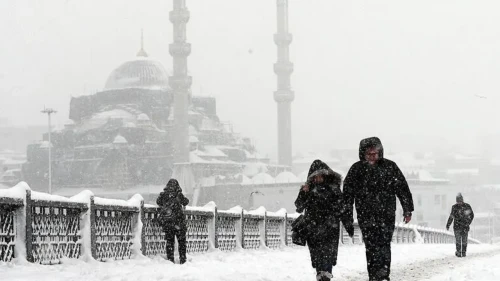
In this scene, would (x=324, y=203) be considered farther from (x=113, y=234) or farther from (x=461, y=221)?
(x=461, y=221)

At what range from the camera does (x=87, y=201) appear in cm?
872

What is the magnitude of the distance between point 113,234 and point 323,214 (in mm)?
3679

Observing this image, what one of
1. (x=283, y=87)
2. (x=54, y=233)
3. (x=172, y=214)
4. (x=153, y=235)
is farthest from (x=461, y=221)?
(x=283, y=87)

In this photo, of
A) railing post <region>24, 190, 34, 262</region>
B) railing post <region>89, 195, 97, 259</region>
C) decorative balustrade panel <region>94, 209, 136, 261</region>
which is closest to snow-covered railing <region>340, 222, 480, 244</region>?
decorative balustrade panel <region>94, 209, 136, 261</region>

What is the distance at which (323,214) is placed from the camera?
258 inches

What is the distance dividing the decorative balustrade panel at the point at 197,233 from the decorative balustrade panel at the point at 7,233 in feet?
14.0

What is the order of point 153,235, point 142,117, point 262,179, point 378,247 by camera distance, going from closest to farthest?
point 378,247, point 153,235, point 262,179, point 142,117

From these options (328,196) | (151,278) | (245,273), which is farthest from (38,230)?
(328,196)

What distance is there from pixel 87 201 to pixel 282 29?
82530mm

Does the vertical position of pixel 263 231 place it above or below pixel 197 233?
below

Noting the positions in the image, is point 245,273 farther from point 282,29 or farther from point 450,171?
point 450,171

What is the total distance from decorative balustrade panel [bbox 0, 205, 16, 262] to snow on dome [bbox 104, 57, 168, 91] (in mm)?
85733

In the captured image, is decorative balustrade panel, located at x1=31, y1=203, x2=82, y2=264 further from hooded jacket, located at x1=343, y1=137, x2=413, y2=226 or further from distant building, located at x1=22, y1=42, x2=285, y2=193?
distant building, located at x1=22, y1=42, x2=285, y2=193

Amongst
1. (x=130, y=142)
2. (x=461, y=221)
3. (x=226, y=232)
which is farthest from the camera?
(x=130, y=142)
